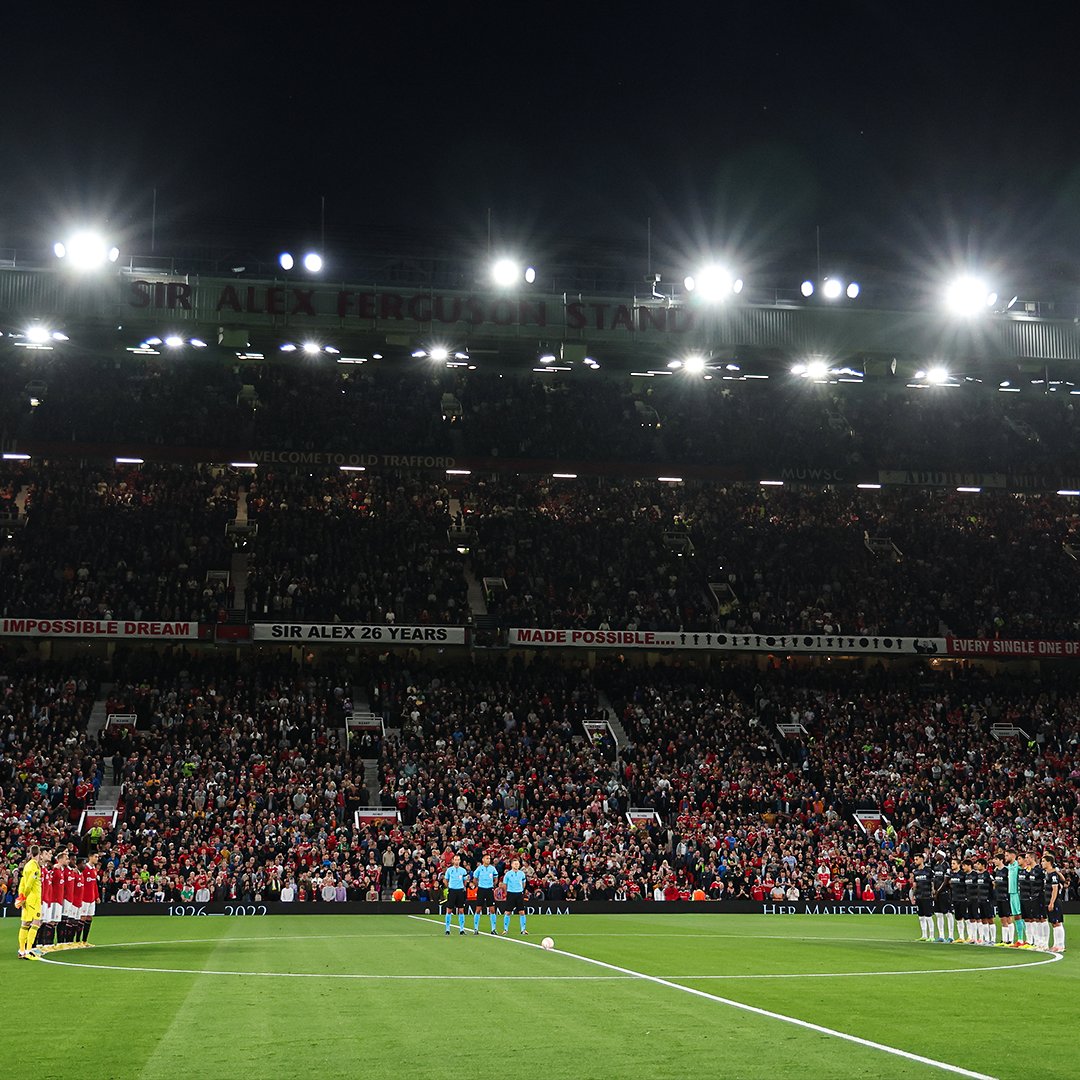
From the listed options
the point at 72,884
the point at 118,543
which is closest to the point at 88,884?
the point at 72,884

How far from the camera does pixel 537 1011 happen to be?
13.4 metres

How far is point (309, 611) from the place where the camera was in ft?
171

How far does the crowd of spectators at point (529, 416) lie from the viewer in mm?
56719

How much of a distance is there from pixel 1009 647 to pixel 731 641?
12437 millimetres

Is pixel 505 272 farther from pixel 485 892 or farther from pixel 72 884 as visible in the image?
pixel 72 884

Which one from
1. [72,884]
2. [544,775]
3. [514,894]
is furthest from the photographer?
[544,775]

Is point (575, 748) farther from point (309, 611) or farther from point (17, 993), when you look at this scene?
point (17, 993)

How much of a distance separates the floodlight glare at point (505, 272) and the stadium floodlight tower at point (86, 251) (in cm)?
1028

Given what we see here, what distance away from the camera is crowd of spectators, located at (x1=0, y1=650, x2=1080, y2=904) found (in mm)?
39500

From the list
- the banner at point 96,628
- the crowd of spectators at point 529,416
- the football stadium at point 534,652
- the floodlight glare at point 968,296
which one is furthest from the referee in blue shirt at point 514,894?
the crowd of spectators at point 529,416

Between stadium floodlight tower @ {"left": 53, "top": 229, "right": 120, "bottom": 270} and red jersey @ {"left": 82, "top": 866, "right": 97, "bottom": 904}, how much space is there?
1769 cm

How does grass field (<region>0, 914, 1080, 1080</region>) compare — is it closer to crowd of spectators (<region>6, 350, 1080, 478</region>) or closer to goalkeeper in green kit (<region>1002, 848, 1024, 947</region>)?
goalkeeper in green kit (<region>1002, 848, 1024, 947</region>)

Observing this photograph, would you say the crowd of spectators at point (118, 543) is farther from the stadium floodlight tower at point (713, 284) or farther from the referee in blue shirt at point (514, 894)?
the referee in blue shirt at point (514, 894)

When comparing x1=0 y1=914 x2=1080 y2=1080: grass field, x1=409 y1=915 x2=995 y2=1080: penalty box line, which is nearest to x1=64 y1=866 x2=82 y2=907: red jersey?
x1=0 y1=914 x2=1080 y2=1080: grass field
